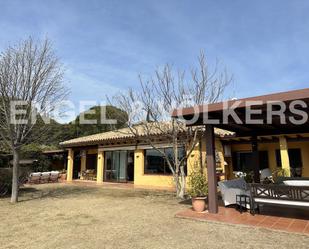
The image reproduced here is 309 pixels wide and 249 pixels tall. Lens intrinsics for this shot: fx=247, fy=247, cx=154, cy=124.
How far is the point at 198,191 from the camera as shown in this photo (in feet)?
25.0

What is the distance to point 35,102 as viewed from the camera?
10789 mm

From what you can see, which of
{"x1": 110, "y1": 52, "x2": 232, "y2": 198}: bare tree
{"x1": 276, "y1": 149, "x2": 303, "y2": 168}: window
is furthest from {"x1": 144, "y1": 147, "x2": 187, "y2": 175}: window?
{"x1": 276, "y1": 149, "x2": 303, "y2": 168}: window

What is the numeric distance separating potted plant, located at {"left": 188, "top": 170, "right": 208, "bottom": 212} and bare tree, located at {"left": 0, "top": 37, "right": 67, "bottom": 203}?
7167mm

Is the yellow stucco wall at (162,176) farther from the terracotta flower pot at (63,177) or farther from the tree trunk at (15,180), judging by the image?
the terracotta flower pot at (63,177)

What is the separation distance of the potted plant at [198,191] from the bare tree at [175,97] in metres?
2.77

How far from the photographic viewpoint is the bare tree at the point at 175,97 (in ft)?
35.2

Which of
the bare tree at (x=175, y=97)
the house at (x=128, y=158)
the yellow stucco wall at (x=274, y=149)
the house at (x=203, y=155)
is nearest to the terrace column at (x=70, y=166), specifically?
the house at (x=128, y=158)

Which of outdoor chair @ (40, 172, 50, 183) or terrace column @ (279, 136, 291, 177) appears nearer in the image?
terrace column @ (279, 136, 291, 177)

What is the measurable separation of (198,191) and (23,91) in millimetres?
8194

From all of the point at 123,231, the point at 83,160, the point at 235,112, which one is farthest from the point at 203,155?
the point at 83,160

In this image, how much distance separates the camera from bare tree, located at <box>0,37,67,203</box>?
33.8 feet

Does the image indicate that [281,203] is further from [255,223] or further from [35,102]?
[35,102]

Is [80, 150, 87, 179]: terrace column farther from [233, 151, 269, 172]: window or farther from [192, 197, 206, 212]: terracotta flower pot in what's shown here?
[192, 197, 206, 212]: terracotta flower pot

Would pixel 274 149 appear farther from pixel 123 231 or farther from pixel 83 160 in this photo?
pixel 83 160
